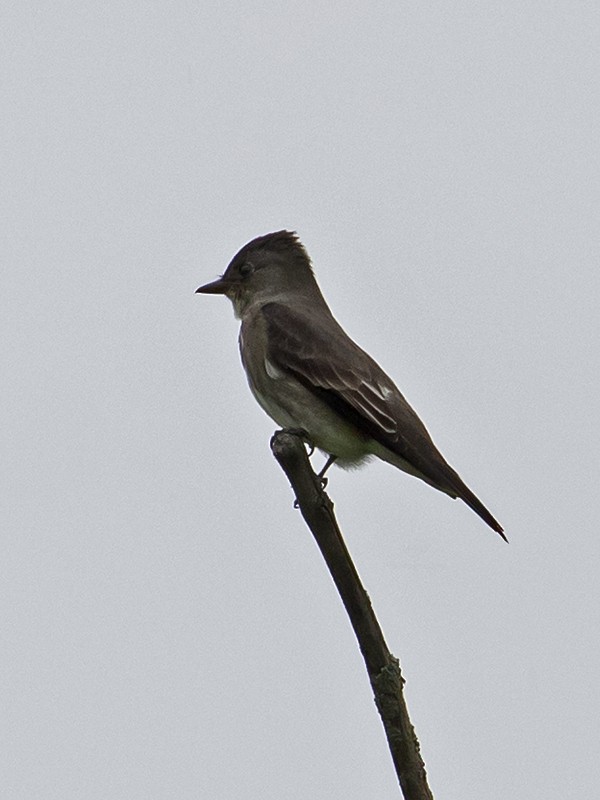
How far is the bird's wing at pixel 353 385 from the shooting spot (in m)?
7.65

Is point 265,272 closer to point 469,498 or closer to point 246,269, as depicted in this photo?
point 246,269

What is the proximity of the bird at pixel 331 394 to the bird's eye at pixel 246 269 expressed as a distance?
0.55 meters

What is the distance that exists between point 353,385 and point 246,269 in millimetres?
2229

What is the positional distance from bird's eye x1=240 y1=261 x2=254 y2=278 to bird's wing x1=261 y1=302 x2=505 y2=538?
3.13 feet

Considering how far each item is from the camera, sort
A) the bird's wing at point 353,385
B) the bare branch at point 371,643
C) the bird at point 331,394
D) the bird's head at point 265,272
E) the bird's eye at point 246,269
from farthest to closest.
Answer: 1. the bird's eye at point 246,269
2. the bird's head at point 265,272
3. the bird at point 331,394
4. the bird's wing at point 353,385
5. the bare branch at point 371,643

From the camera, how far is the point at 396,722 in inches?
221

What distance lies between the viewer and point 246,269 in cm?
1016

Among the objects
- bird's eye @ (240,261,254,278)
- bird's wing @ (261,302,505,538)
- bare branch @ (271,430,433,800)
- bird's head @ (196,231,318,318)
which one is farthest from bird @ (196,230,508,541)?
bare branch @ (271,430,433,800)

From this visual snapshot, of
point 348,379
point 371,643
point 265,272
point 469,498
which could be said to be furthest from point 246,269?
point 371,643

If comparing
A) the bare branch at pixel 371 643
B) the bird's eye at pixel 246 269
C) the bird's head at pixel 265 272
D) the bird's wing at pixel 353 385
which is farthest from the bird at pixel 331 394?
the bare branch at pixel 371 643

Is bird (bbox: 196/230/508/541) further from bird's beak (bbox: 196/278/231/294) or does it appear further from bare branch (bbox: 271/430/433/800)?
bare branch (bbox: 271/430/433/800)

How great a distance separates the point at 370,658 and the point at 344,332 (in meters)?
3.81

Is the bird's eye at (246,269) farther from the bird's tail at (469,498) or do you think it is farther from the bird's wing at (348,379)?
the bird's tail at (469,498)

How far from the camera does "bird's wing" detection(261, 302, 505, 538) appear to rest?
7652 millimetres
